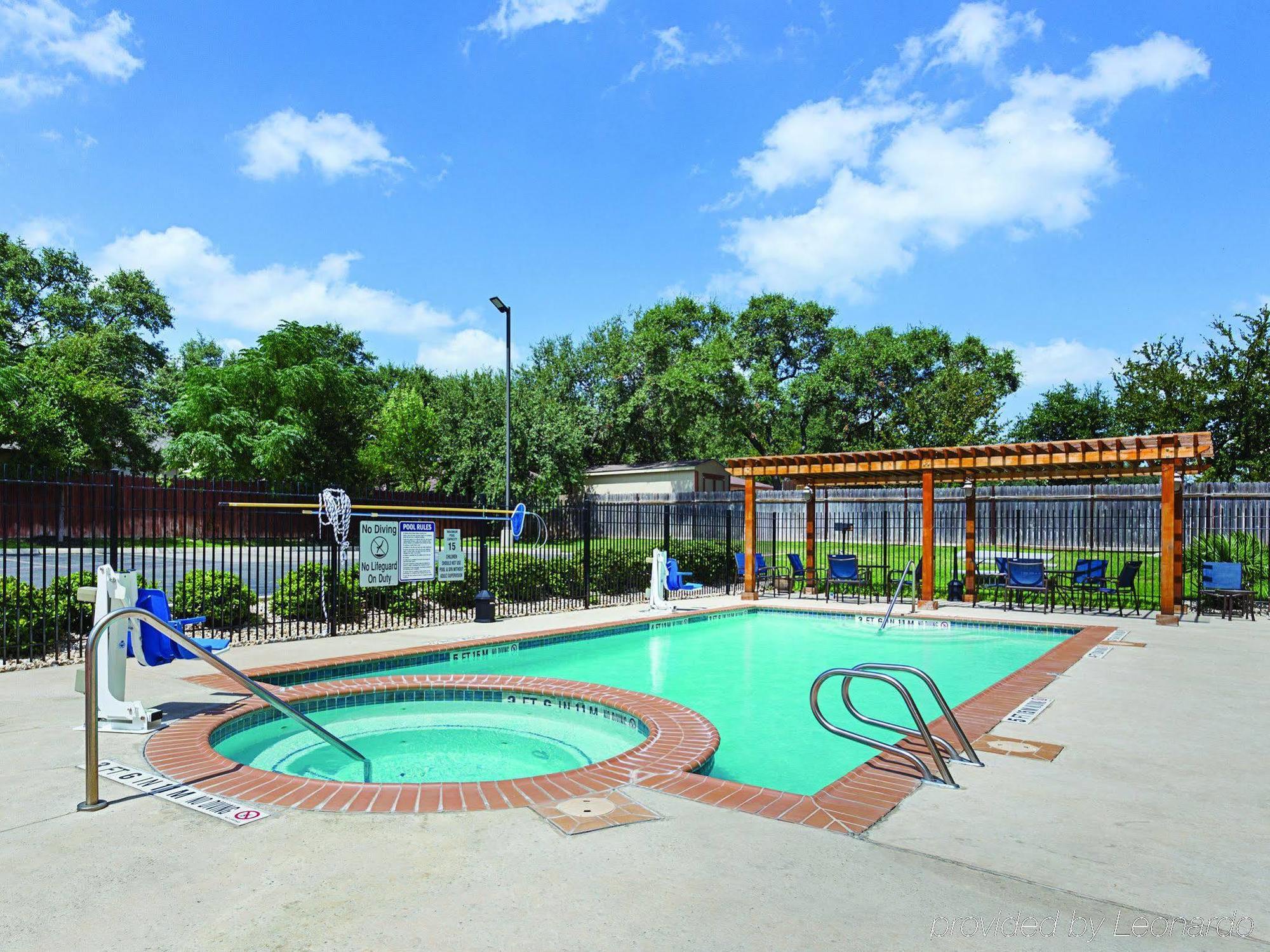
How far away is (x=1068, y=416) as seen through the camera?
36844mm

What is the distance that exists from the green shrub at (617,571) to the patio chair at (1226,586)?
9377 millimetres

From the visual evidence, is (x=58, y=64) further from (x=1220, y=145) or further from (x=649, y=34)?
(x=1220, y=145)

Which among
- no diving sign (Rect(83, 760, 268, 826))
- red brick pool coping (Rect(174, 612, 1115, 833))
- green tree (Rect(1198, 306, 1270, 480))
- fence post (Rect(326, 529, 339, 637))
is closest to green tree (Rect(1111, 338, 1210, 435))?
green tree (Rect(1198, 306, 1270, 480))

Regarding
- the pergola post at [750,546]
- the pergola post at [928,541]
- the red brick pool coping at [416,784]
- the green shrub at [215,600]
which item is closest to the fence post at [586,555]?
the pergola post at [750,546]

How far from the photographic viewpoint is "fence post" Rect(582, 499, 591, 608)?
514 inches

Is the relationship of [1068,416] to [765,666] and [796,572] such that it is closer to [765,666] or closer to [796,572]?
[796,572]

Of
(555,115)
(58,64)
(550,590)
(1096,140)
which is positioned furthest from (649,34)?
(58,64)

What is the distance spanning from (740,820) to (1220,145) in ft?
57.1

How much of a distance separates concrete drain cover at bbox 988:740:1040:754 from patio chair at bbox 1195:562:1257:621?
955cm

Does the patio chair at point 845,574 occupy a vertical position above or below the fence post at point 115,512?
below

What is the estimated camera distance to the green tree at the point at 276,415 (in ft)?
94.5

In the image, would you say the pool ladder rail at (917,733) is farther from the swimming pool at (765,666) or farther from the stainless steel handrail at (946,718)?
the swimming pool at (765,666)

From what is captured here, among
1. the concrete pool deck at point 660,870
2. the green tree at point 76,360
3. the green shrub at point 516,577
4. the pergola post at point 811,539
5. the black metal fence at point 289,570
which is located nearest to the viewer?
the concrete pool deck at point 660,870

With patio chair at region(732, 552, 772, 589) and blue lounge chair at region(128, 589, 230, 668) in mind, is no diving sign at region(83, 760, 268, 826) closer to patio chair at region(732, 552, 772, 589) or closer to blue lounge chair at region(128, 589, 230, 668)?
blue lounge chair at region(128, 589, 230, 668)
